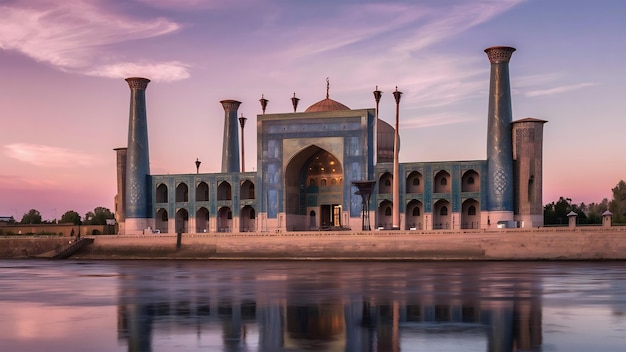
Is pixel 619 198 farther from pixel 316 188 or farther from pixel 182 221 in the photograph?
pixel 182 221

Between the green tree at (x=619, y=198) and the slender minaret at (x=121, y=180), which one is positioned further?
the green tree at (x=619, y=198)

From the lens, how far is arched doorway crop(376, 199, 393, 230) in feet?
148

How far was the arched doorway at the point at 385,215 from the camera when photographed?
45.2 m

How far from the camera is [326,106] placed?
5141 cm

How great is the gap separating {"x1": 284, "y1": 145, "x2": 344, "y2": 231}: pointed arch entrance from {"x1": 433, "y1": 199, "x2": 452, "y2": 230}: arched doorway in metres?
5.85

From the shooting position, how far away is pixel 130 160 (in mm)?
48188

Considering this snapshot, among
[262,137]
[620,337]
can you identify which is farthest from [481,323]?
[262,137]

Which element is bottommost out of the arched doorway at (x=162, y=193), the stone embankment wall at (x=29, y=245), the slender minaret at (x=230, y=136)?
the stone embankment wall at (x=29, y=245)

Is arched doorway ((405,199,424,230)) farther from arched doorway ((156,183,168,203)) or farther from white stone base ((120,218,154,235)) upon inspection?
white stone base ((120,218,154,235))

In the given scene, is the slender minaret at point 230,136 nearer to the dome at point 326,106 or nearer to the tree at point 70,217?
the dome at point 326,106

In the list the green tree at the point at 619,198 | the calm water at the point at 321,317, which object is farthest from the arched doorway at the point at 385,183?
the green tree at the point at 619,198

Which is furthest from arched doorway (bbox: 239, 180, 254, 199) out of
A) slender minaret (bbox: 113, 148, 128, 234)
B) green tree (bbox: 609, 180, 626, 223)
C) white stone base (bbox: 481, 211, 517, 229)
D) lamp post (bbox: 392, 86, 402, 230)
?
green tree (bbox: 609, 180, 626, 223)

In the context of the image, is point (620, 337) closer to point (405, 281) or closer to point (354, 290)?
point (354, 290)

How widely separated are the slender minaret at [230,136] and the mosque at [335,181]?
2.6 inches
